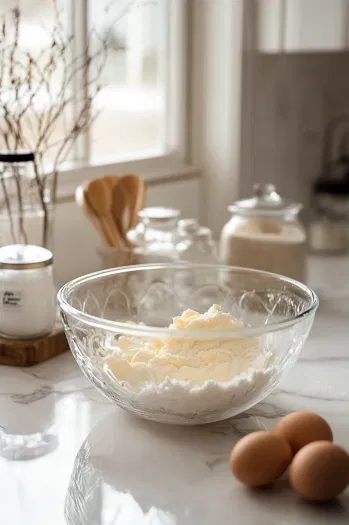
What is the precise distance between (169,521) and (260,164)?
1.76 m

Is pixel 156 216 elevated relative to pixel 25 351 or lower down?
elevated

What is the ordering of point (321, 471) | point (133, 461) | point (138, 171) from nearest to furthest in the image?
point (321, 471)
point (133, 461)
point (138, 171)

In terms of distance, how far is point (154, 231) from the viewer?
163 cm

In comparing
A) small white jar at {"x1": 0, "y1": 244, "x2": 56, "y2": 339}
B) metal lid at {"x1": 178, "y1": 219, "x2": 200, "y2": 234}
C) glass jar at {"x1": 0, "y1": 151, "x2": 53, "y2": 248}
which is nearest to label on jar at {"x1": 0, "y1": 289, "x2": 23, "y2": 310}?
small white jar at {"x1": 0, "y1": 244, "x2": 56, "y2": 339}

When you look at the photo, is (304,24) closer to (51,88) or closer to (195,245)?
(51,88)

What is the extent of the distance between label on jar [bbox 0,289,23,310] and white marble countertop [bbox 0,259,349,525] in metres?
0.10

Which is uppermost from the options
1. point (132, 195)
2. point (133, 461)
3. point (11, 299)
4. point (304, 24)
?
point (304, 24)

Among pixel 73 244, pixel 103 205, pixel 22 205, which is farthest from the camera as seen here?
pixel 73 244

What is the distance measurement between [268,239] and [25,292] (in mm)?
560

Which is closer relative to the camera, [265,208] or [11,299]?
[11,299]

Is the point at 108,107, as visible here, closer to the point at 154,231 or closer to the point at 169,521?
the point at 154,231

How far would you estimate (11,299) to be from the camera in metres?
1.26

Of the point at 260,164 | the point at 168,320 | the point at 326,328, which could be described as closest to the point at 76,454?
the point at 168,320

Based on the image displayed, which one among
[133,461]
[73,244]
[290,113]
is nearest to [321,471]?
[133,461]
